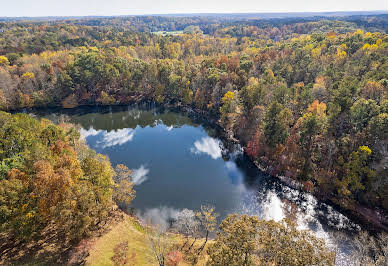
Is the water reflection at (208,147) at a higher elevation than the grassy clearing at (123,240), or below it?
below

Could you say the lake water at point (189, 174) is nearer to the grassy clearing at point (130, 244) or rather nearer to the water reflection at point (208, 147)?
the water reflection at point (208, 147)

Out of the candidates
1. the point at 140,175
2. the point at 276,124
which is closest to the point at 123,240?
the point at 140,175

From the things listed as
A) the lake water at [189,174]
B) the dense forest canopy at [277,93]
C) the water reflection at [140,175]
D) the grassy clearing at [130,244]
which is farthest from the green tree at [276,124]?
the water reflection at [140,175]

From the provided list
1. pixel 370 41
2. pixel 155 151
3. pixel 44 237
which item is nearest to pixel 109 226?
pixel 44 237

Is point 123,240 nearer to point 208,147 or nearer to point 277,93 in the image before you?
point 208,147

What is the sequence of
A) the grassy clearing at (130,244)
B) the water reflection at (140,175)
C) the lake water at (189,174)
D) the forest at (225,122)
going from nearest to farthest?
the forest at (225,122)
the grassy clearing at (130,244)
the lake water at (189,174)
the water reflection at (140,175)

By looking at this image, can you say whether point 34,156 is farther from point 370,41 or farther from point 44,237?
point 370,41

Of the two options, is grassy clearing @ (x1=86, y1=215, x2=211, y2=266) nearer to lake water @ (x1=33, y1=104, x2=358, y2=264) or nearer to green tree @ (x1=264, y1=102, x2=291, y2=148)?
lake water @ (x1=33, y1=104, x2=358, y2=264)

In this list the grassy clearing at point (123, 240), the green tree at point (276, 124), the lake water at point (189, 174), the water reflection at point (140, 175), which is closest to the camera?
the grassy clearing at point (123, 240)
